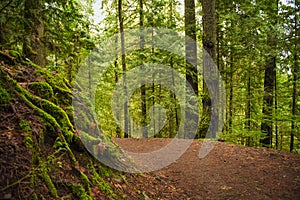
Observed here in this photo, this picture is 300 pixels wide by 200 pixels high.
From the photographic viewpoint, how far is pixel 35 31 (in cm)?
600

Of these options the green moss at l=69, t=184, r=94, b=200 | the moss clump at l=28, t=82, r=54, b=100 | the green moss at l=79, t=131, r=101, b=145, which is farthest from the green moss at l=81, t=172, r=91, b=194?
the moss clump at l=28, t=82, r=54, b=100

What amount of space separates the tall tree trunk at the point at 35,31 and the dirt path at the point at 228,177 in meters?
4.06

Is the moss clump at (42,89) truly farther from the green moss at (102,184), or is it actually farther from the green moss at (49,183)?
the green moss at (49,183)

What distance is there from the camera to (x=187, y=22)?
39.4 ft

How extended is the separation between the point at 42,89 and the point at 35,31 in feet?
7.67

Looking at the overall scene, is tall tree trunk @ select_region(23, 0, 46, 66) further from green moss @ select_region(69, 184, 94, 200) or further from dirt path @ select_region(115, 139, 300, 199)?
dirt path @ select_region(115, 139, 300, 199)

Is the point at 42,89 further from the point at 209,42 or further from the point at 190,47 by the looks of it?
the point at 190,47

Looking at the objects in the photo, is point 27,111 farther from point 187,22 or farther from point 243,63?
point 243,63

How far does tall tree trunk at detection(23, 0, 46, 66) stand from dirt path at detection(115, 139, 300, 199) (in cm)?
406

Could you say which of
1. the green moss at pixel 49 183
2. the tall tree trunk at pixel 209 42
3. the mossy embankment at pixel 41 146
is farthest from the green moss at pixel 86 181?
the tall tree trunk at pixel 209 42

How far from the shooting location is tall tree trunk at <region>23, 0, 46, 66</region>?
5.48 m

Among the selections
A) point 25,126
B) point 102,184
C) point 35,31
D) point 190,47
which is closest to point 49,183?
point 25,126

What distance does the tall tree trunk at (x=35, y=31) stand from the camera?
18.0 ft

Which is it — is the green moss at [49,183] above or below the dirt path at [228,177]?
above
